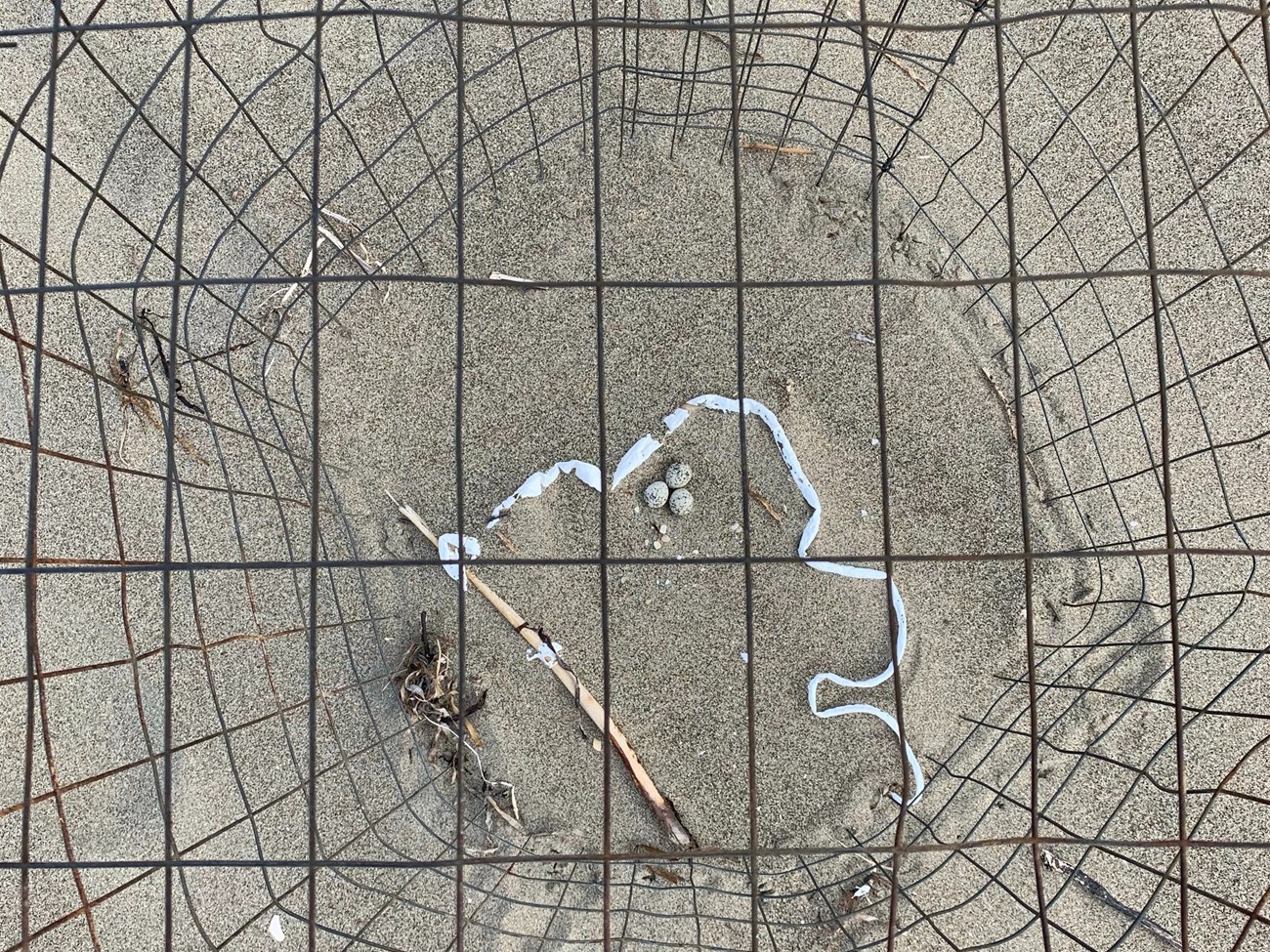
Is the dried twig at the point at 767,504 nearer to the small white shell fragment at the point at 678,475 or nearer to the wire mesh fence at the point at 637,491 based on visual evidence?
the wire mesh fence at the point at 637,491

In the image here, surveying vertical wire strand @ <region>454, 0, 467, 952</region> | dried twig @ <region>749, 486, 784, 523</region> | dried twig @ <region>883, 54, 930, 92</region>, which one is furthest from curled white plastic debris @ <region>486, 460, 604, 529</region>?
dried twig @ <region>883, 54, 930, 92</region>

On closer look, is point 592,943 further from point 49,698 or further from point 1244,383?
point 1244,383

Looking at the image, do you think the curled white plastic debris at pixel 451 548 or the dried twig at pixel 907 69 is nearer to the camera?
the curled white plastic debris at pixel 451 548

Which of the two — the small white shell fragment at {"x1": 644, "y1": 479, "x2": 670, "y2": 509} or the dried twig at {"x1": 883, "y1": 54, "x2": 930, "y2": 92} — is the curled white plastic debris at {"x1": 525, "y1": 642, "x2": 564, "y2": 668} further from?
the dried twig at {"x1": 883, "y1": 54, "x2": 930, "y2": 92}

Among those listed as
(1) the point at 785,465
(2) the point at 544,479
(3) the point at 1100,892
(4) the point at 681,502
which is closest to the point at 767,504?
(1) the point at 785,465

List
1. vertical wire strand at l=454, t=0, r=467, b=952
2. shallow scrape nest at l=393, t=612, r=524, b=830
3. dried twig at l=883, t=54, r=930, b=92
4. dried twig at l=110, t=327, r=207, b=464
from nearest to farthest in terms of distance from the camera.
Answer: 1. vertical wire strand at l=454, t=0, r=467, b=952
2. shallow scrape nest at l=393, t=612, r=524, b=830
3. dried twig at l=110, t=327, r=207, b=464
4. dried twig at l=883, t=54, r=930, b=92

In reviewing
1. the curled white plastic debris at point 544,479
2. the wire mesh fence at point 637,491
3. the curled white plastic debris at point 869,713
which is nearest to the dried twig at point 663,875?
the wire mesh fence at point 637,491

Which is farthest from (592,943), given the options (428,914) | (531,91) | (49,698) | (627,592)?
(531,91)
